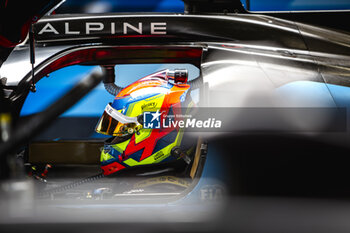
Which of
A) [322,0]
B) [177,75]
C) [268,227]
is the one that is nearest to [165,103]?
[177,75]

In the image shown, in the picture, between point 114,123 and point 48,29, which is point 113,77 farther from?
point 48,29

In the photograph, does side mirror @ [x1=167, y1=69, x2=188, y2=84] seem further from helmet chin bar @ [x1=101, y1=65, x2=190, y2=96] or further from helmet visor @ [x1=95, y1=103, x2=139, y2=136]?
helmet visor @ [x1=95, y1=103, x2=139, y2=136]

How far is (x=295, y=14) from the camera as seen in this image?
5.93ft

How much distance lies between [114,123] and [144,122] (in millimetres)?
176

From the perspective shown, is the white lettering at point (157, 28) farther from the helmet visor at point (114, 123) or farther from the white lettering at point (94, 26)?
the helmet visor at point (114, 123)

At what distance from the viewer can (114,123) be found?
195 centimetres

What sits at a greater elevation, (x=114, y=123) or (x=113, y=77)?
(x=113, y=77)

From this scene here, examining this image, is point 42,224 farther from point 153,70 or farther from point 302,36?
point 302,36

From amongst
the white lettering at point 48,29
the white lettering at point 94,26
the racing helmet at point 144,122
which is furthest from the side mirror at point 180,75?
the white lettering at point 48,29

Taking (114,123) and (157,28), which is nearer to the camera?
(157,28)

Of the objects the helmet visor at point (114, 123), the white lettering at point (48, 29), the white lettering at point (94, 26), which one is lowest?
the helmet visor at point (114, 123)

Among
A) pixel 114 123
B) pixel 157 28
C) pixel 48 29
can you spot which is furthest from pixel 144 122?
pixel 48 29

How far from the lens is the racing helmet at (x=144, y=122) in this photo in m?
1.83

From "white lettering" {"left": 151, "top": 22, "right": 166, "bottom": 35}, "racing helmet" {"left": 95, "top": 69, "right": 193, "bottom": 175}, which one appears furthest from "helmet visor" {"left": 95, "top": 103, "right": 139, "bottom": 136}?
"white lettering" {"left": 151, "top": 22, "right": 166, "bottom": 35}
